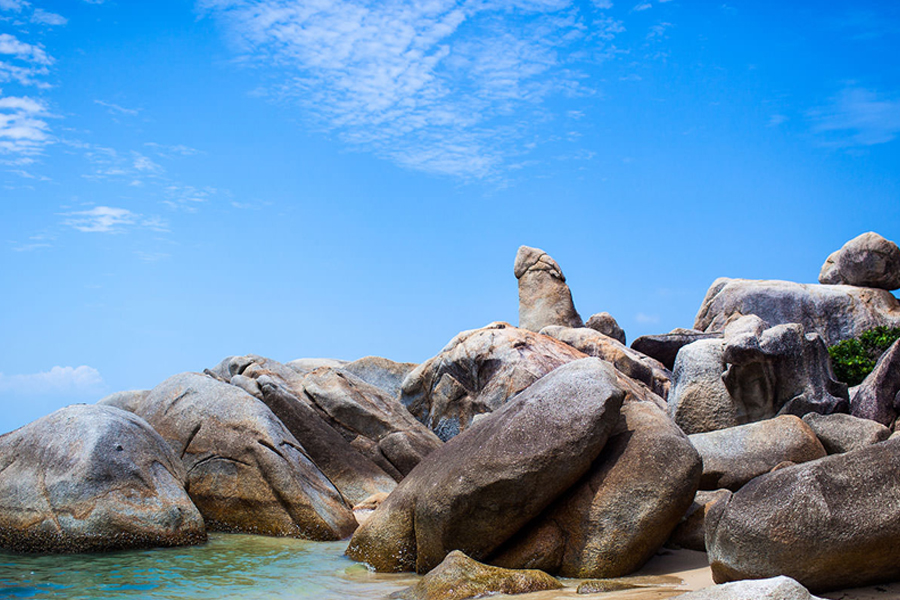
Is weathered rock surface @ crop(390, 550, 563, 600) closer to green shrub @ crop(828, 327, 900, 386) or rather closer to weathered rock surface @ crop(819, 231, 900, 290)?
green shrub @ crop(828, 327, 900, 386)

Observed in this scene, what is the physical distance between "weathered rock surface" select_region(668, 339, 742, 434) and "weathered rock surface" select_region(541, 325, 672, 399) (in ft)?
11.2

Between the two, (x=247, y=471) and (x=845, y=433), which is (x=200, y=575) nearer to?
(x=247, y=471)

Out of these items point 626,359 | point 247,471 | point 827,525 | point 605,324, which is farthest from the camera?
point 605,324

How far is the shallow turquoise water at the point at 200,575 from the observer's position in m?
7.40

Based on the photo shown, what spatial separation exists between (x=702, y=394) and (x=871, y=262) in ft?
39.0

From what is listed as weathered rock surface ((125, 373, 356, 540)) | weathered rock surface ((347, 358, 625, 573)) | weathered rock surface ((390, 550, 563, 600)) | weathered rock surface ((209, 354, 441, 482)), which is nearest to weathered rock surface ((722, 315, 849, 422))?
weathered rock surface ((347, 358, 625, 573))

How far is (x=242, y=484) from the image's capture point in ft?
35.4

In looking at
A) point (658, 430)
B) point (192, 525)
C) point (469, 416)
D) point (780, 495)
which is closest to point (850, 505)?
point (780, 495)

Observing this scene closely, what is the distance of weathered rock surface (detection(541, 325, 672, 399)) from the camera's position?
1802 centimetres

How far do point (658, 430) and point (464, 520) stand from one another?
7.22ft

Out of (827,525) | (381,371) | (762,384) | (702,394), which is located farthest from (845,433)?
(381,371)

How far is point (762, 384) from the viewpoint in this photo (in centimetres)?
1290

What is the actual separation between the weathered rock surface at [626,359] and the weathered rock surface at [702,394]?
341 centimetres

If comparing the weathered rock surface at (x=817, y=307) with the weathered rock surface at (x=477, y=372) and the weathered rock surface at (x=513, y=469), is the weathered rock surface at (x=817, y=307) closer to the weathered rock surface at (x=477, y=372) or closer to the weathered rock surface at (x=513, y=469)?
the weathered rock surface at (x=477, y=372)
